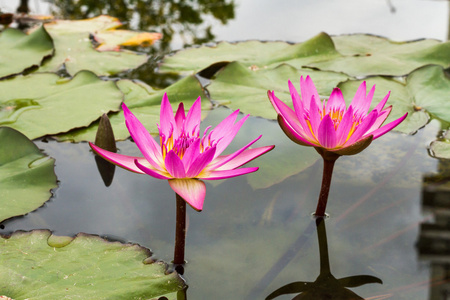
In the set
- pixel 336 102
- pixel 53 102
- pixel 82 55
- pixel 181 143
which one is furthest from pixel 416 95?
pixel 82 55

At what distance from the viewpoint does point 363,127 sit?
131 cm

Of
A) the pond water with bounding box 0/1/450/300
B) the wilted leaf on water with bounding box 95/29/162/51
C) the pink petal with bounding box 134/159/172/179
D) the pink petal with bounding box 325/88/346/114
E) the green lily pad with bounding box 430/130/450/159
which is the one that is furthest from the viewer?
the wilted leaf on water with bounding box 95/29/162/51

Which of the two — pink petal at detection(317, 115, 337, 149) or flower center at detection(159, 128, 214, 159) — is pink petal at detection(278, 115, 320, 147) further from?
flower center at detection(159, 128, 214, 159)

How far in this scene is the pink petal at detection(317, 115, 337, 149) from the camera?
1292mm

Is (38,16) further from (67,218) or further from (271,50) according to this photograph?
(67,218)

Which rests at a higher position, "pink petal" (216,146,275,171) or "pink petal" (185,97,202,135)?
"pink petal" (185,97,202,135)

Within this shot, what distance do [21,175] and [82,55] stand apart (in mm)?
1261

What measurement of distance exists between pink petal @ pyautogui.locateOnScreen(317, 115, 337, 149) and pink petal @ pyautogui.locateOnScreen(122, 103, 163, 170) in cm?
46

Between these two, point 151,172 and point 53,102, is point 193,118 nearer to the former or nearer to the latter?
point 151,172

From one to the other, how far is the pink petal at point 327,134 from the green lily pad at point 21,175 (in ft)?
3.10

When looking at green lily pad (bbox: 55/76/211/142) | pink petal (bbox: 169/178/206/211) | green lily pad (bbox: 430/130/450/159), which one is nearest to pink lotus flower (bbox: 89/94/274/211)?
pink petal (bbox: 169/178/206/211)

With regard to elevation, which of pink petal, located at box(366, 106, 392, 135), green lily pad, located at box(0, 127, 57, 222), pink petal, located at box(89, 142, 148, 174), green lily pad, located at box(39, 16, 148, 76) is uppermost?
pink petal, located at box(89, 142, 148, 174)

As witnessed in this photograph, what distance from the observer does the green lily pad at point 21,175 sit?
5.06 feet

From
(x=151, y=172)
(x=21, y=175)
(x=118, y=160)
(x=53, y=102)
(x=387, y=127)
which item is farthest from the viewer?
(x=53, y=102)
